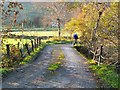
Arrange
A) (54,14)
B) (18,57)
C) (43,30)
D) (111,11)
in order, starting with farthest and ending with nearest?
1. (43,30)
2. (54,14)
3. (18,57)
4. (111,11)

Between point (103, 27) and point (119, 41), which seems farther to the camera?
point (103, 27)

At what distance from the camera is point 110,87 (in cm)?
1046

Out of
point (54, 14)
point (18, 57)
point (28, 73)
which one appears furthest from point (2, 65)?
point (54, 14)

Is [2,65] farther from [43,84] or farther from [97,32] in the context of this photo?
[97,32]

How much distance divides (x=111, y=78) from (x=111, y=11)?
18.6 feet

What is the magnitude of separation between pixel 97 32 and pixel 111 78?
25.6ft

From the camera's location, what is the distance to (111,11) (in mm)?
17016

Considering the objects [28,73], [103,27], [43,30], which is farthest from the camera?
[43,30]

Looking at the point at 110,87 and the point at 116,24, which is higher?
the point at 116,24

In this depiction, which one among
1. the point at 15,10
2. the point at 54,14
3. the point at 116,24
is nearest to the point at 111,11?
the point at 116,24

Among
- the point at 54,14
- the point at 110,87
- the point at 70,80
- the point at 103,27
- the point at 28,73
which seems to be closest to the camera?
the point at 110,87

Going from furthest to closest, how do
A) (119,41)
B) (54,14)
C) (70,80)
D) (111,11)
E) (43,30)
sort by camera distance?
(43,30)
(54,14)
(111,11)
(119,41)
(70,80)

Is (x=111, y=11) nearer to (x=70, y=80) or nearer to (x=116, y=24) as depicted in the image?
(x=116, y=24)

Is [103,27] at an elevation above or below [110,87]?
above
